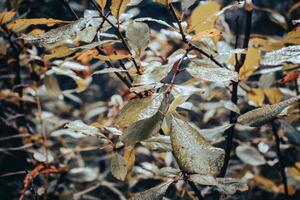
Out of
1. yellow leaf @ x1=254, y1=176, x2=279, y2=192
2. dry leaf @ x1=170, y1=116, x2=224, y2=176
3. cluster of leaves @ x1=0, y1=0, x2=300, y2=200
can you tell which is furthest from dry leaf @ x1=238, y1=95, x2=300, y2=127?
yellow leaf @ x1=254, y1=176, x2=279, y2=192

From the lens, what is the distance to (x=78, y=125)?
2.16ft

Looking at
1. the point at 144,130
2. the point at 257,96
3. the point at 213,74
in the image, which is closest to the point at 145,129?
the point at 144,130

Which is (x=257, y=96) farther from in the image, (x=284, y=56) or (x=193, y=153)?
(x=193, y=153)

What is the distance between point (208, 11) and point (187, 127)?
355 mm

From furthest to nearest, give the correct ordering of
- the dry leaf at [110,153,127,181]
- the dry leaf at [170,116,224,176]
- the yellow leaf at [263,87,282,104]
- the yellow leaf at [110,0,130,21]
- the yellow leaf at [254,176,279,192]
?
the yellow leaf at [254,176,279,192], the yellow leaf at [263,87,282,104], the dry leaf at [110,153,127,181], the yellow leaf at [110,0,130,21], the dry leaf at [170,116,224,176]

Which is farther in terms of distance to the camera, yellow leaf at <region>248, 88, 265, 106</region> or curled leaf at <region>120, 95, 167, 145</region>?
yellow leaf at <region>248, 88, 265, 106</region>

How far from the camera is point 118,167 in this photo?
2.22 feet

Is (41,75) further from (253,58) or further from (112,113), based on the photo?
(253,58)

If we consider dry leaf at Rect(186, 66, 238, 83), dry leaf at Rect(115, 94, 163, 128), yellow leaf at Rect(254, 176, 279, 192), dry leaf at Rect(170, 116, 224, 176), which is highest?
dry leaf at Rect(186, 66, 238, 83)

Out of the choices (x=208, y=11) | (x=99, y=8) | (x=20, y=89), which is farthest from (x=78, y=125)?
(x=20, y=89)

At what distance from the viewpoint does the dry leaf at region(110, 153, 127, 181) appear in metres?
0.67

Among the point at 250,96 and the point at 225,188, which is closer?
the point at 225,188

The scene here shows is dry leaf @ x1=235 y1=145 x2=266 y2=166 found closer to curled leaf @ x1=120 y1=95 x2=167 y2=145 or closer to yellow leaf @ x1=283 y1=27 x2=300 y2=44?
yellow leaf @ x1=283 y1=27 x2=300 y2=44

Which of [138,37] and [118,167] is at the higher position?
[138,37]
